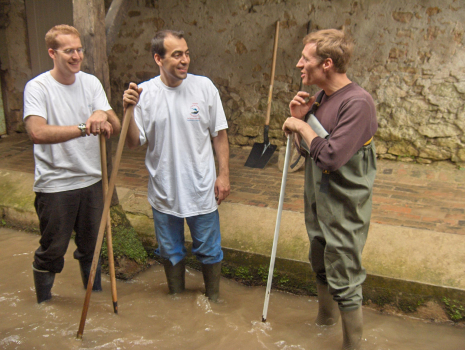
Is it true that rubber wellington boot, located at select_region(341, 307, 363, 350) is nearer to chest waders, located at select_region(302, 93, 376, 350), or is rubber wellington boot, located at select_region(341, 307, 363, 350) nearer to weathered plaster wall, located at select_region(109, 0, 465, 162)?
chest waders, located at select_region(302, 93, 376, 350)

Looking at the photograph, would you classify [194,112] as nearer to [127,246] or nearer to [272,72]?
[127,246]

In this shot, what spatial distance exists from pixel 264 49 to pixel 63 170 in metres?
4.47

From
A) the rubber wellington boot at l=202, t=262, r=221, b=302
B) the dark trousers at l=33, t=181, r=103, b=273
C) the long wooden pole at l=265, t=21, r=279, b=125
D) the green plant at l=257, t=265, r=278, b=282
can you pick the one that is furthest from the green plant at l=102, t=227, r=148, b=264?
the long wooden pole at l=265, t=21, r=279, b=125

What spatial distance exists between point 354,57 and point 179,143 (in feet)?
13.7

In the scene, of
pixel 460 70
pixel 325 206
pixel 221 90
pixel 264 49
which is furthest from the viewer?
pixel 221 90

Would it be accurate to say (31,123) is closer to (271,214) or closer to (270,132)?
(271,214)

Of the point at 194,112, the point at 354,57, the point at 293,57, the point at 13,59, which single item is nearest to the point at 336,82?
the point at 194,112

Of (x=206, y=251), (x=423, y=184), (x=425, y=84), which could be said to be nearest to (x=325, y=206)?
(x=206, y=251)

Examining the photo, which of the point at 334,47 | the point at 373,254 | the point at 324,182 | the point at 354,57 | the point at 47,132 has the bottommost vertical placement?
the point at 373,254

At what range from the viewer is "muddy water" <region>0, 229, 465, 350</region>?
8.80ft

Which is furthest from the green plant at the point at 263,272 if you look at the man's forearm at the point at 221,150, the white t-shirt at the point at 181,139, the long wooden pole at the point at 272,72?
the long wooden pole at the point at 272,72

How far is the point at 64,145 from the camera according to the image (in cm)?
274

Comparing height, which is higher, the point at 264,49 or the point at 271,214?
the point at 264,49

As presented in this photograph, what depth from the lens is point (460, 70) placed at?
18.3 ft
